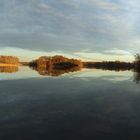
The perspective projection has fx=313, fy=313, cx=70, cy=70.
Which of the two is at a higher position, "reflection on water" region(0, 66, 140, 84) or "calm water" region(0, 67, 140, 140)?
"reflection on water" region(0, 66, 140, 84)

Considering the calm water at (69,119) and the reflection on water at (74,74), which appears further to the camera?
the reflection on water at (74,74)

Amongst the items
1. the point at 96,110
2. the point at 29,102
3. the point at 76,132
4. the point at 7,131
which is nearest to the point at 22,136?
the point at 7,131

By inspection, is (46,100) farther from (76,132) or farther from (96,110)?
(76,132)

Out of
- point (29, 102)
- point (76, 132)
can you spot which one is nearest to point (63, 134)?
point (76, 132)

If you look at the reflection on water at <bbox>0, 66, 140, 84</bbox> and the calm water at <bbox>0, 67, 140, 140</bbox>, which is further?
the reflection on water at <bbox>0, 66, 140, 84</bbox>

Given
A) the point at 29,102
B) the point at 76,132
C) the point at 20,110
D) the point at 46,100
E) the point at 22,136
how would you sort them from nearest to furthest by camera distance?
the point at 22,136
the point at 76,132
the point at 20,110
the point at 29,102
the point at 46,100

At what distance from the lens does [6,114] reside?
19.2 meters

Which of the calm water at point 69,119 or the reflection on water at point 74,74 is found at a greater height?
the reflection on water at point 74,74

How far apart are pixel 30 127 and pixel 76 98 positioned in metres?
11.6

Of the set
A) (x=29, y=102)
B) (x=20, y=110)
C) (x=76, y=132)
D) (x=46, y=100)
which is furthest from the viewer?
(x=46, y=100)

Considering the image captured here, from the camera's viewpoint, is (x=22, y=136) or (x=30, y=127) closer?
(x=22, y=136)

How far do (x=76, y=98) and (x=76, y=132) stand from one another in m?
11.9

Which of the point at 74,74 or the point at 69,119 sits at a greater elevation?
the point at 74,74

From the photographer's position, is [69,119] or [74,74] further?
[74,74]
